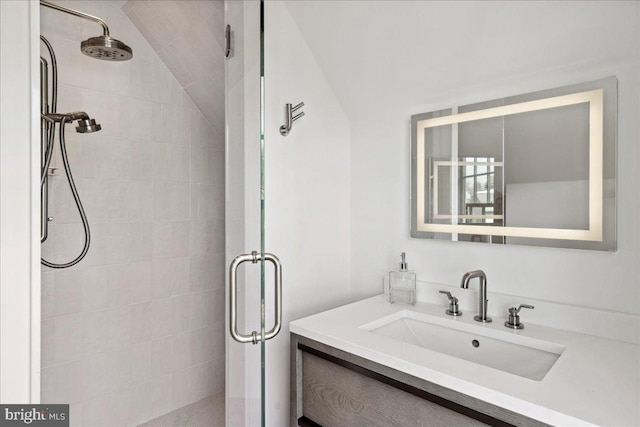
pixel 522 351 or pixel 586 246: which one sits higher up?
pixel 586 246

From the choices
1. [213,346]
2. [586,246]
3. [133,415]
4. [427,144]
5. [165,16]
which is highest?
[165,16]

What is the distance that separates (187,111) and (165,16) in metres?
0.55

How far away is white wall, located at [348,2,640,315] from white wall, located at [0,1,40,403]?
128 cm

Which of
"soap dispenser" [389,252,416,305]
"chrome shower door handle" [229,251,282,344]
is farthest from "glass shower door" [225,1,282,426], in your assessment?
"soap dispenser" [389,252,416,305]

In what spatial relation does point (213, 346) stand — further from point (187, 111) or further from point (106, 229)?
point (187, 111)

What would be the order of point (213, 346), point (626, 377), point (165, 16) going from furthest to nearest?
1. point (213, 346)
2. point (165, 16)
3. point (626, 377)

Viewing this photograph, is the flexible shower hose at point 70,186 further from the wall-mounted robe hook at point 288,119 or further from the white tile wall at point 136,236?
the wall-mounted robe hook at point 288,119

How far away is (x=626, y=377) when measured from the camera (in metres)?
0.95

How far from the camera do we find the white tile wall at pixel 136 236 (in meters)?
1.80

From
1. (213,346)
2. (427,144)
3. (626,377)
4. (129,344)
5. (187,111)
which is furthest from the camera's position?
(213,346)

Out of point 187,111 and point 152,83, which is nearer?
point 152,83

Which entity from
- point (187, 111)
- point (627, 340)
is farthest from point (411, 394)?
point (187, 111)

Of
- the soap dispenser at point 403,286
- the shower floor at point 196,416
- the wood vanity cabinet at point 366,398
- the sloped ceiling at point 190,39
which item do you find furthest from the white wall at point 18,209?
the shower floor at point 196,416

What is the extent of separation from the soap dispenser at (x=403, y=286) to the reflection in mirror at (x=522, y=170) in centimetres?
19
